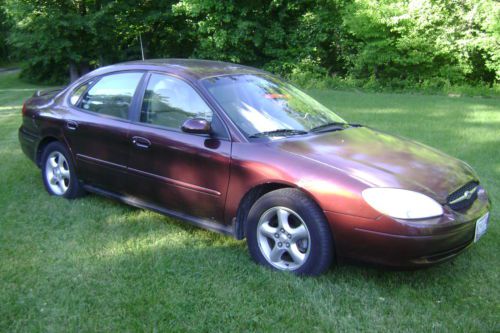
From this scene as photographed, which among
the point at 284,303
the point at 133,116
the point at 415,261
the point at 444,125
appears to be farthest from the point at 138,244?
the point at 444,125

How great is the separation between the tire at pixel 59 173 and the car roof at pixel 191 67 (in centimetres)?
103

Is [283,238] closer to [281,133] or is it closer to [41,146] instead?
[281,133]

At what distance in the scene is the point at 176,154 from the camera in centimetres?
399

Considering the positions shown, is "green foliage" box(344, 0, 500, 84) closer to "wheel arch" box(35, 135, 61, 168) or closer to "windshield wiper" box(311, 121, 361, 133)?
"windshield wiper" box(311, 121, 361, 133)

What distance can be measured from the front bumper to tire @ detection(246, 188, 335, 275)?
10 cm

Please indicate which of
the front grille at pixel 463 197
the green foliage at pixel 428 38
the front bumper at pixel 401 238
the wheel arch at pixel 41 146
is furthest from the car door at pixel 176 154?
the green foliage at pixel 428 38

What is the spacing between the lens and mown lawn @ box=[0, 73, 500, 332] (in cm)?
298

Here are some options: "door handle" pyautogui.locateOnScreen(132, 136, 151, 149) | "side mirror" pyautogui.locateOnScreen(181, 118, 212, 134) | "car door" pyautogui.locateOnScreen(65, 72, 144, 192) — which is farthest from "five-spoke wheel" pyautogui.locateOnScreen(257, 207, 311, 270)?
"car door" pyautogui.locateOnScreen(65, 72, 144, 192)

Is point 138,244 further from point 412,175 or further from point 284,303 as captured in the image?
point 412,175

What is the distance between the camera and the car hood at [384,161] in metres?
3.29

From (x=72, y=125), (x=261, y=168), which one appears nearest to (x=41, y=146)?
(x=72, y=125)

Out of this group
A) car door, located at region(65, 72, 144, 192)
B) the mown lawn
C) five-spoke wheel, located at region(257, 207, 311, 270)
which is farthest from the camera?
car door, located at region(65, 72, 144, 192)

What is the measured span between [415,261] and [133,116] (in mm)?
2650

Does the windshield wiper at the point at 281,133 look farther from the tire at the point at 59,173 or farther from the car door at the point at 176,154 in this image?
the tire at the point at 59,173
